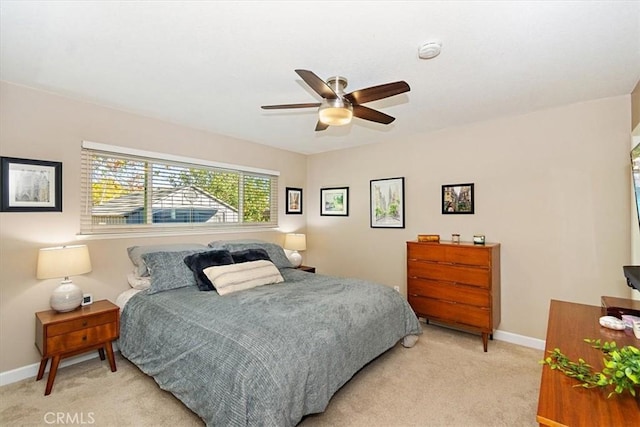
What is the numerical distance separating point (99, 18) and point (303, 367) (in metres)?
2.25

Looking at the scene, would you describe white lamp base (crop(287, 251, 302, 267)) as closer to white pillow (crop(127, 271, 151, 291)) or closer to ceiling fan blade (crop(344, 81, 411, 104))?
white pillow (crop(127, 271, 151, 291))

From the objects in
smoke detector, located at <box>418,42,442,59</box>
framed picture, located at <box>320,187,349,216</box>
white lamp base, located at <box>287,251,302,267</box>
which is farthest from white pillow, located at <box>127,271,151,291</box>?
smoke detector, located at <box>418,42,442,59</box>

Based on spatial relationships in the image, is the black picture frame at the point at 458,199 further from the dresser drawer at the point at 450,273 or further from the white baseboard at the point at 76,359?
the white baseboard at the point at 76,359

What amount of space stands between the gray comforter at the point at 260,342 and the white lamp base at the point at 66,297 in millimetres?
383

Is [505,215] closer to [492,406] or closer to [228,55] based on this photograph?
[492,406]

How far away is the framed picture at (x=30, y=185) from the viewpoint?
2.41 metres

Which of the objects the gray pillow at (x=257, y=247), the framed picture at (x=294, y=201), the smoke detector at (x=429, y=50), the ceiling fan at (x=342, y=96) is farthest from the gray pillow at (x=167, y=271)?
the smoke detector at (x=429, y=50)

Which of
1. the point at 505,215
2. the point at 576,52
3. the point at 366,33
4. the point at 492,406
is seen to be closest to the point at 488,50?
the point at 576,52

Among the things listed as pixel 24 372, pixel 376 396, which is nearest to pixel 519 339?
pixel 376 396

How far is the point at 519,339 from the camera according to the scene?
317 centimetres

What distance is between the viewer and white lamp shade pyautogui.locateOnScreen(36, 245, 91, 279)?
235 centimetres

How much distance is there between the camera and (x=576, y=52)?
1.94 m

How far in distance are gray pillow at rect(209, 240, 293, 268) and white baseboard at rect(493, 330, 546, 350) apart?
254 cm

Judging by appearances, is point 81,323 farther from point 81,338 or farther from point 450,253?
point 450,253
